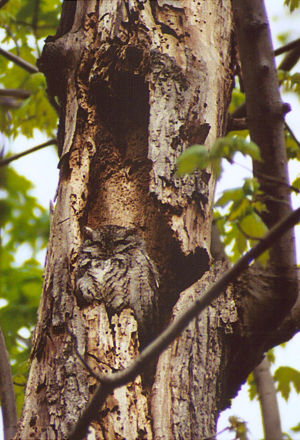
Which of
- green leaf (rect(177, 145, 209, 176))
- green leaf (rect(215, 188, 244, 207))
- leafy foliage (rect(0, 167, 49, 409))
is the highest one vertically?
leafy foliage (rect(0, 167, 49, 409))

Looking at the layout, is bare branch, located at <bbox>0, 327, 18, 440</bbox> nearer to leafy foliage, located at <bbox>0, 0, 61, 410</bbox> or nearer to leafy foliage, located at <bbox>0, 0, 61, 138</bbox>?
leafy foliage, located at <bbox>0, 0, 61, 410</bbox>

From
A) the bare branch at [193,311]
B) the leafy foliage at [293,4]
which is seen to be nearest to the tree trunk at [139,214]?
the leafy foliage at [293,4]

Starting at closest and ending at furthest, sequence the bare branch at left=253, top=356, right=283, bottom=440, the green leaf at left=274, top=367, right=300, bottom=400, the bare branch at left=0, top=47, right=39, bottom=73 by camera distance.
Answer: the bare branch at left=253, top=356, right=283, bottom=440, the green leaf at left=274, top=367, right=300, bottom=400, the bare branch at left=0, top=47, right=39, bottom=73

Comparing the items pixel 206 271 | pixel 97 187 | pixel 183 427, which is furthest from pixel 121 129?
pixel 183 427

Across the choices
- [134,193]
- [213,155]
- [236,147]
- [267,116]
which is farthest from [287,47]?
[213,155]

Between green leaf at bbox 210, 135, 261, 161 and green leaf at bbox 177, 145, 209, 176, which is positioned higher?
green leaf at bbox 210, 135, 261, 161

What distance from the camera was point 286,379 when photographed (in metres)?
3.14

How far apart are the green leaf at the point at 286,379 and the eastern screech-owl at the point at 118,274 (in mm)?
1665

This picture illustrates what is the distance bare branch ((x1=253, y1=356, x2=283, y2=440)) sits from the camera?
264cm

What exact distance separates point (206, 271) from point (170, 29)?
987 mm

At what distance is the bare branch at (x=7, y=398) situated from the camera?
6.34 feet

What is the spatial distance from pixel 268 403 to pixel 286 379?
41 centimetres

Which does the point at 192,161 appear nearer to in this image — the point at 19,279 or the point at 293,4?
the point at 293,4

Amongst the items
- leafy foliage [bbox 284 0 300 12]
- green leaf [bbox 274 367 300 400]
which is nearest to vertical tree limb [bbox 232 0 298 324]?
leafy foliage [bbox 284 0 300 12]
